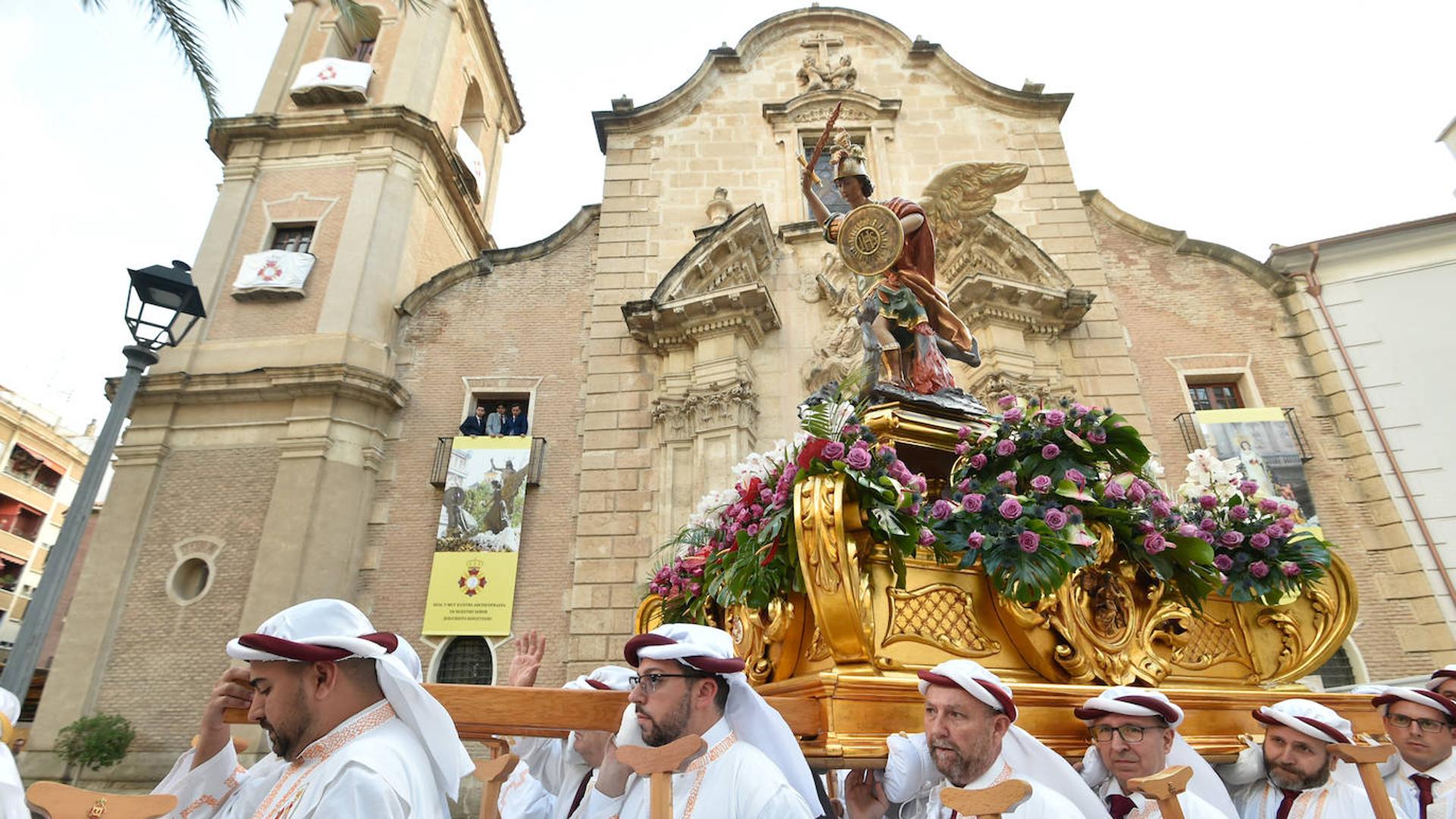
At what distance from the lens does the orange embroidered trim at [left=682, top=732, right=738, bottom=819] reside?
97.8 inches

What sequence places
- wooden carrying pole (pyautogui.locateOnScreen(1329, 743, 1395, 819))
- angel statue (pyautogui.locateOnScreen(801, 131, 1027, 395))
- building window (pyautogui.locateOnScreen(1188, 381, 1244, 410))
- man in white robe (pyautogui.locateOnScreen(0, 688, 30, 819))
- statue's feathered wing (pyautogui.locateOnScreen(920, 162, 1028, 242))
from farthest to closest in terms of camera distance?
building window (pyautogui.locateOnScreen(1188, 381, 1244, 410)) < statue's feathered wing (pyautogui.locateOnScreen(920, 162, 1028, 242)) < angel statue (pyautogui.locateOnScreen(801, 131, 1027, 395)) < man in white robe (pyautogui.locateOnScreen(0, 688, 30, 819)) < wooden carrying pole (pyautogui.locateOnScreen(1329, 743, 1395, 819))

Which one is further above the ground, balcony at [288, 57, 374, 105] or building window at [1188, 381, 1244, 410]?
balcony at [288, 57, 374, 105]

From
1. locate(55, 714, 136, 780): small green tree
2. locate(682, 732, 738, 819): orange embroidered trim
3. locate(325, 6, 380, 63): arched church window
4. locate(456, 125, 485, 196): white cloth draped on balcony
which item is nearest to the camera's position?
locate(682, 732, 738, 819): orange embroidered trim

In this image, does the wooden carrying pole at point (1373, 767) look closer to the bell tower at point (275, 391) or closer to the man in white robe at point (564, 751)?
the man in white robe at point (564, 751)

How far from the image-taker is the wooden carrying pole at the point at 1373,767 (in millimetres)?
2803

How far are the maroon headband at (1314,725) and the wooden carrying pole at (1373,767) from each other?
0.33 ft

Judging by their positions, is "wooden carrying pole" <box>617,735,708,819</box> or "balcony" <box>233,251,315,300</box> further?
"balcony" <box>233,251,315,300</box>

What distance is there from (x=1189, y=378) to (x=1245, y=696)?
39.4 ft

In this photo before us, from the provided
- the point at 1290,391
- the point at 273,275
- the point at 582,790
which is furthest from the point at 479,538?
the point at 1290,391

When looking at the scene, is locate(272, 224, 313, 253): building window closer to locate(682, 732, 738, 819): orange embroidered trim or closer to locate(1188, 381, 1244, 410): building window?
locate(682, 732, 738, 819): orange embroidered trim

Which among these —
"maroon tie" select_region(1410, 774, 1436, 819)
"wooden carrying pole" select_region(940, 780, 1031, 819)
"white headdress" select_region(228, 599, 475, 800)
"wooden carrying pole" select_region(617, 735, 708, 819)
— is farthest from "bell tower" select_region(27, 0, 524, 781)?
"maroon tie" select_region(1410, 774, 1436, 819)

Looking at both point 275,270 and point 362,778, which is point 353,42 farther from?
point 362,778

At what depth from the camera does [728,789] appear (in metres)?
2.46

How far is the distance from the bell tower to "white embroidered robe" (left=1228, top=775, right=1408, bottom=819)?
465 inches
